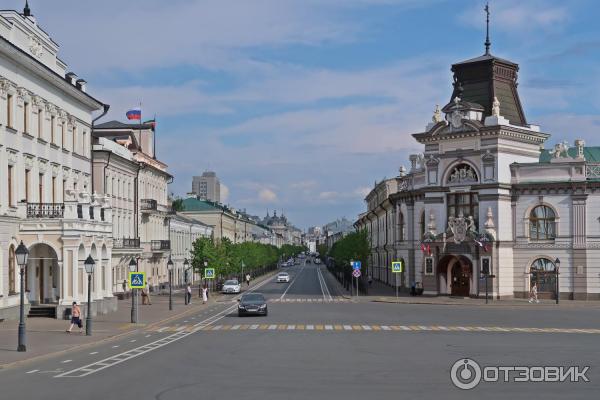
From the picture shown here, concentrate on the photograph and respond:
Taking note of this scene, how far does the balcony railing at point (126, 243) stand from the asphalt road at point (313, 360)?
24.8m

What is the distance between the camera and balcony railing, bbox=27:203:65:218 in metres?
43.0

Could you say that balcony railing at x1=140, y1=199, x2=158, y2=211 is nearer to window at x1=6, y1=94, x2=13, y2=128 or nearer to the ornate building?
the ornate building

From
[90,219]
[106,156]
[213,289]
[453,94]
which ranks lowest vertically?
[213,289]

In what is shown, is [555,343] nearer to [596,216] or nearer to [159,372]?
[159,372]

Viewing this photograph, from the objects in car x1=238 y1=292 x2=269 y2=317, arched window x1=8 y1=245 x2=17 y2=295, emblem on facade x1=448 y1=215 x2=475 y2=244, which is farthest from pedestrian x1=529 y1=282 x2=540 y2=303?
arched window x1=8 y1=245 x2=17 y2=295

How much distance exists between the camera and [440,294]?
226 ft

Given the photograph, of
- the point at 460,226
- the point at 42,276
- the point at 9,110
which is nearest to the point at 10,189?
the point at 9,110

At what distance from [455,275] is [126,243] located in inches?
1094

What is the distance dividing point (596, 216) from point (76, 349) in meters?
44.6

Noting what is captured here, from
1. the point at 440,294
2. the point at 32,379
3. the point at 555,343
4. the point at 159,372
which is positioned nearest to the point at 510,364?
the point at 555,343

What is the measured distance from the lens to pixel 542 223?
209 feet

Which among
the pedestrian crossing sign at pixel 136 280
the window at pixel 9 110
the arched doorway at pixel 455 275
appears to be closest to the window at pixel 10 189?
the window at pixel 9 110

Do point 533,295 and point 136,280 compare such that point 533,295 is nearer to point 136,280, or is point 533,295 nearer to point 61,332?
point 136,280

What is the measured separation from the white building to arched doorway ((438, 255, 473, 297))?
96.6ft
